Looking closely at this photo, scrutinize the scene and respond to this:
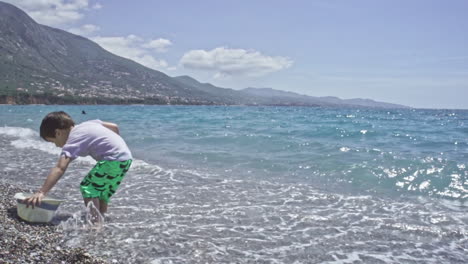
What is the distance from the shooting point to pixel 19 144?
1562cm

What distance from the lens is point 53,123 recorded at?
473 centimetres

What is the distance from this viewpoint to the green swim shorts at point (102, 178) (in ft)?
16.6

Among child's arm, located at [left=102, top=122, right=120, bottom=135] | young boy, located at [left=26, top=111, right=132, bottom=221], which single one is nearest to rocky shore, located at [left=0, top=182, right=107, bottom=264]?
young boy, located at [left=26, top=111, right=132, bottom=221]

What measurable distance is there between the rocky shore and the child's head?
1290mm

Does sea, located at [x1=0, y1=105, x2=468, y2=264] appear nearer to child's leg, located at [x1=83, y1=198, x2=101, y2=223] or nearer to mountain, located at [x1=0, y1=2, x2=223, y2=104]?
child's leg, located at [x1=83, y1=198, x2=101, y2=223]

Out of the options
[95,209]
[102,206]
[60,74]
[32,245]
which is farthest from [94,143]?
[60,74]

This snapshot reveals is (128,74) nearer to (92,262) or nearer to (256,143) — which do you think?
(256,143)

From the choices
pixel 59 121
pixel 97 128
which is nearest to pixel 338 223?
pixel 97 128

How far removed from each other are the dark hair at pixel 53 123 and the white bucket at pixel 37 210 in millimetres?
1091

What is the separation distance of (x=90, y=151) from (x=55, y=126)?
0.53 meters

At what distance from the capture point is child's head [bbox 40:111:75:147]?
15.5 feet

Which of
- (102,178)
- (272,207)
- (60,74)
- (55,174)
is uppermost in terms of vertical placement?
(60,74)

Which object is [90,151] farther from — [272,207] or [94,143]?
[272,207]

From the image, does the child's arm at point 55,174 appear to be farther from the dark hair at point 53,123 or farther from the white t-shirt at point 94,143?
the dark hair at point 53,123
